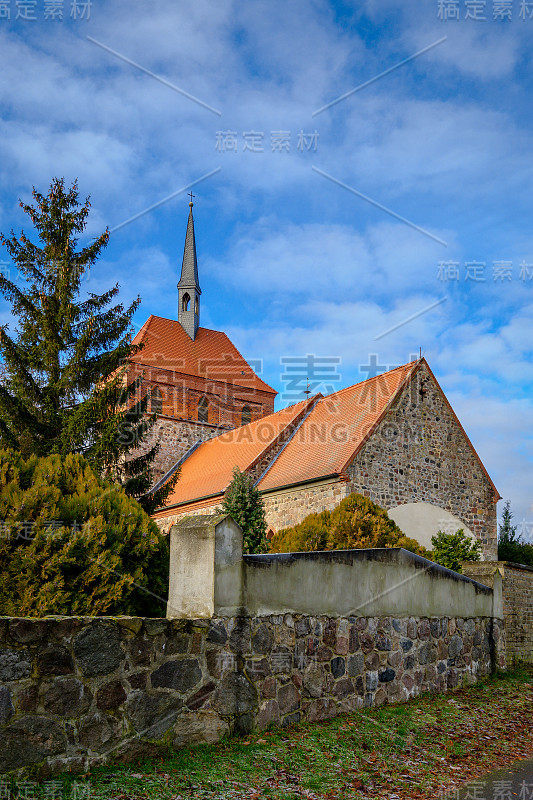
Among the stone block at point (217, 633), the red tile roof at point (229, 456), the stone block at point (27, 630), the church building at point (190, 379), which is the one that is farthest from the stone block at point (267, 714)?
the church building at point (190, 379)

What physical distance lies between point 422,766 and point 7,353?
39.5ft

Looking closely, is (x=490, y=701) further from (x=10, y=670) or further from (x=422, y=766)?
(x=10, y=670)

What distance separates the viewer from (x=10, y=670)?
4789mm

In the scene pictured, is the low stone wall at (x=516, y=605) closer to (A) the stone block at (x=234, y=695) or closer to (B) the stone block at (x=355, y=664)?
(B) the stone block at (x=355, y=664)

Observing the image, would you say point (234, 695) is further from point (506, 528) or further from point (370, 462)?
point (506, 528)

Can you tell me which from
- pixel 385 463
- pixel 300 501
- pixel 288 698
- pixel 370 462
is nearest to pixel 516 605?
pixel 370 462

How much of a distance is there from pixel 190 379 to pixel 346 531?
82.9ft

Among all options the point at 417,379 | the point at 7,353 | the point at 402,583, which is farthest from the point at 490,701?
the point at 417,379

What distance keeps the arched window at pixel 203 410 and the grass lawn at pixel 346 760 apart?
28243 millimetres

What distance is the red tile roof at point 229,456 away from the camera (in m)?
24.0

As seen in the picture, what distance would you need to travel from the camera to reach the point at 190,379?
1425 inches

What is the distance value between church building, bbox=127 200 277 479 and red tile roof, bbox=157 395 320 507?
3516 mm

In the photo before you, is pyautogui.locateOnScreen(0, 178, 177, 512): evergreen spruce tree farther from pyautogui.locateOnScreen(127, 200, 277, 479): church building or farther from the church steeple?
the church steeple

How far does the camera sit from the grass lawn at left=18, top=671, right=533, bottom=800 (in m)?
4.96
